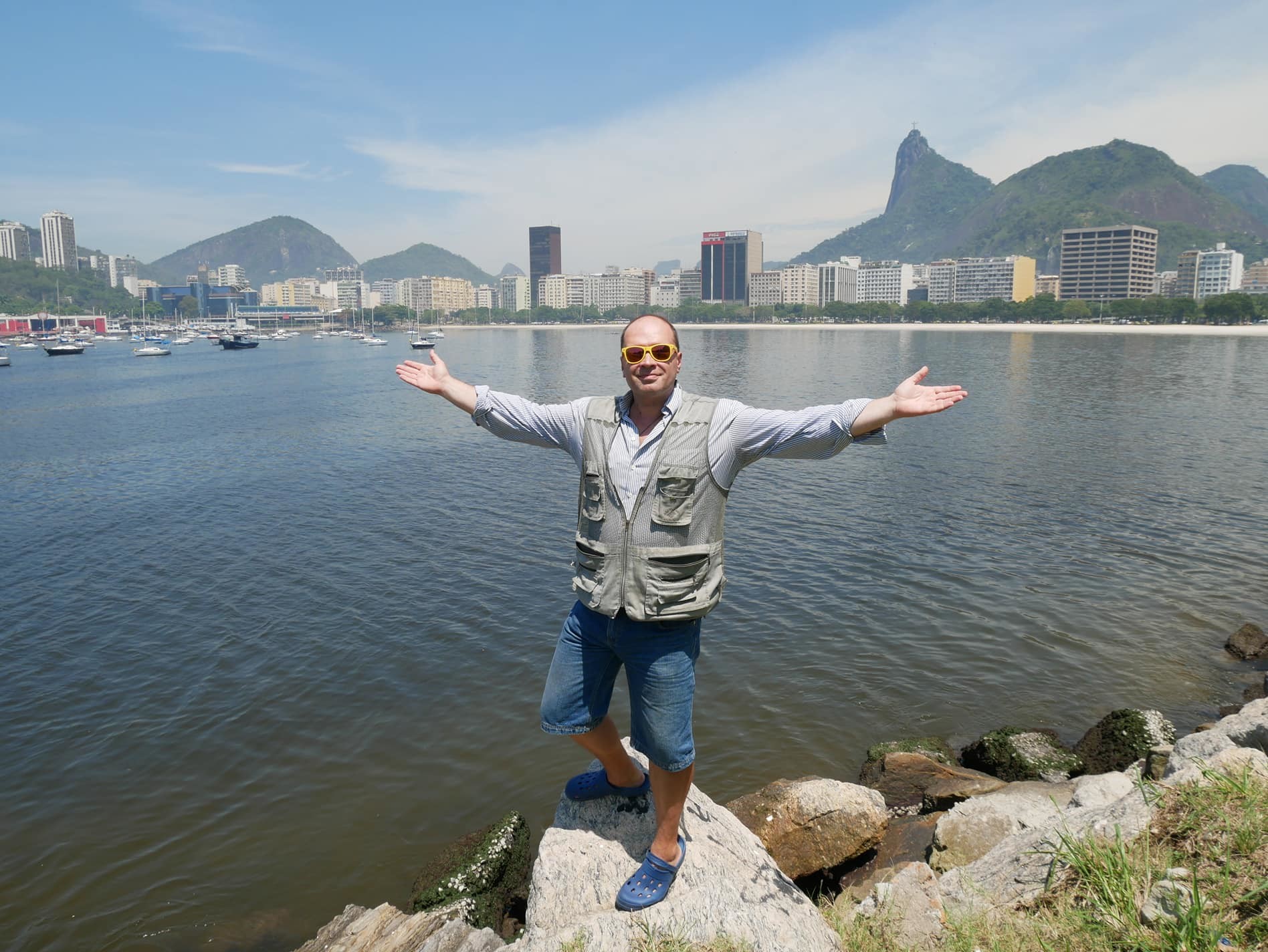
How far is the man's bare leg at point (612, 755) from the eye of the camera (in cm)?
513

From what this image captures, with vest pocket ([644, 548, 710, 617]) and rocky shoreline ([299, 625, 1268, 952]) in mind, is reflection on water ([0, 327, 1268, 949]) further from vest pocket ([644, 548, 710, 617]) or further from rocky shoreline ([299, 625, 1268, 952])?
vest pocket ([644, 548, 710, 617])

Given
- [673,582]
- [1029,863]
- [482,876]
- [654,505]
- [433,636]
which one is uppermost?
[654,505]

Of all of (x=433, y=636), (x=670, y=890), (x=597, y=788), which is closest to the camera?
(x=670, y=890)

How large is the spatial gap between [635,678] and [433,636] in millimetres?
10829

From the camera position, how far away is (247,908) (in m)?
8.07

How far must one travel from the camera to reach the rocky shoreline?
15.5 ft

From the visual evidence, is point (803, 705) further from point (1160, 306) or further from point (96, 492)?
point (1160, 306)

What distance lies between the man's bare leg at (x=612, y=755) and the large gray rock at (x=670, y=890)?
19 centimetres

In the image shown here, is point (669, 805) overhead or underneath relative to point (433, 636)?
overhead

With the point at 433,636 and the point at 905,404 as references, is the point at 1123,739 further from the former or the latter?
the point at 433,636

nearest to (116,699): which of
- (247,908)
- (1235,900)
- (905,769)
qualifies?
(247,908)

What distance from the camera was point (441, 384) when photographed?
15.9ft

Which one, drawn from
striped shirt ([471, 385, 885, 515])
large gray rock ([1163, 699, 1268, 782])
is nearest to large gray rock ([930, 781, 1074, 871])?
large gray rock ([1163, 699, 1268, 782])

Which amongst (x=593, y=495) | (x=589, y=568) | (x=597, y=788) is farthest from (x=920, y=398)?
(x=597, y=788)
